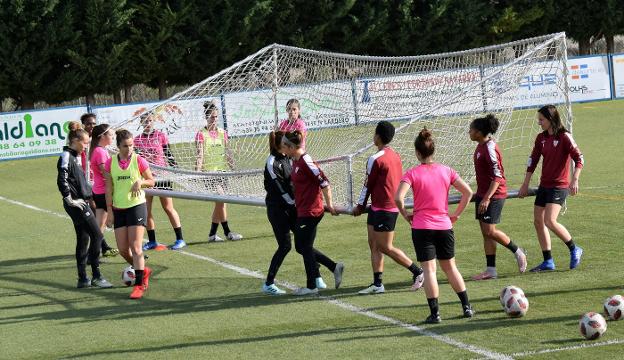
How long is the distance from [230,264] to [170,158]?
10.1 feet

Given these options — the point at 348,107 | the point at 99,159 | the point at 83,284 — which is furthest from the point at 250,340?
the point at 348,107

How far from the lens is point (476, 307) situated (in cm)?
1034

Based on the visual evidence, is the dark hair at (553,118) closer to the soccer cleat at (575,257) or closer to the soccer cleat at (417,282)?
the soccer cleat at (575,257)

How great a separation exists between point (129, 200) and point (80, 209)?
116 cm

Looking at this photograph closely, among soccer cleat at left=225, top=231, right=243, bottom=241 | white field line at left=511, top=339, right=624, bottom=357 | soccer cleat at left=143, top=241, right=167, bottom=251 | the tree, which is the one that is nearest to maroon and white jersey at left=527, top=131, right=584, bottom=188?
white field line at left=511, top=339, right=624, bottom=357

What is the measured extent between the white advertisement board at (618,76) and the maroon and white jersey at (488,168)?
94.0ft

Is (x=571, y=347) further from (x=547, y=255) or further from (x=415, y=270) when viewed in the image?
(x=547, y=255)

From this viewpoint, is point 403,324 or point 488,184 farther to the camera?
point 488,184

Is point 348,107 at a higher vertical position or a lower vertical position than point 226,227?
higher

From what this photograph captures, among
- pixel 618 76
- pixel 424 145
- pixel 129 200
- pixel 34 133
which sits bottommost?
pixel 129 200

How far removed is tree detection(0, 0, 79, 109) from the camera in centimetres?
3897

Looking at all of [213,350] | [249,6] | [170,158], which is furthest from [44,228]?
[249,6]

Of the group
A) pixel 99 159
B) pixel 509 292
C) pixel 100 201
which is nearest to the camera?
pixel 509 292

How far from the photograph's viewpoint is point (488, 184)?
11.6 m
